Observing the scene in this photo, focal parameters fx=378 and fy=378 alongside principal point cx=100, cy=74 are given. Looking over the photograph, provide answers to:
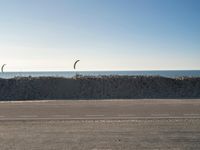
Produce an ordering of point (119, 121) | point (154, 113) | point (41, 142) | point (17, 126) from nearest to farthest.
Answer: point (41, 142)
point (17, 126)
point (119, 121)
point (154, 113)

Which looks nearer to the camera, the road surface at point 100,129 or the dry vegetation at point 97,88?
the road surface at point 100,129

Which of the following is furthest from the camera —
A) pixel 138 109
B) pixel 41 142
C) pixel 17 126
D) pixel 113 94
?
pixel 113 94

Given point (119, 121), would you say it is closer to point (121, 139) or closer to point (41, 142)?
point (121, 139)

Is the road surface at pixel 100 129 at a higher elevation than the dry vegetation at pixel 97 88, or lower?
lower

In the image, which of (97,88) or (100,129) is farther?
(97,88)

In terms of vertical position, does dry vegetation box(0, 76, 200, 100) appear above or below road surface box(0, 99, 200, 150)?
above

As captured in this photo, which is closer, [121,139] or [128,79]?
[121,139]

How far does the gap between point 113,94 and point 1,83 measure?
8.96 metres

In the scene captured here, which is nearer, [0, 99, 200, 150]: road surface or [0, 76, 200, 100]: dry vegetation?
[0, 99, 200, 150]: road surface

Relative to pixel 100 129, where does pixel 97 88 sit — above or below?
above

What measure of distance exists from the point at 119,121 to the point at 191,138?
4124mm

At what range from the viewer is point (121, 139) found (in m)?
10.4

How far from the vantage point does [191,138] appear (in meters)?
10.5

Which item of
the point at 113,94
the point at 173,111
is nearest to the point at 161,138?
the point at 173,111
